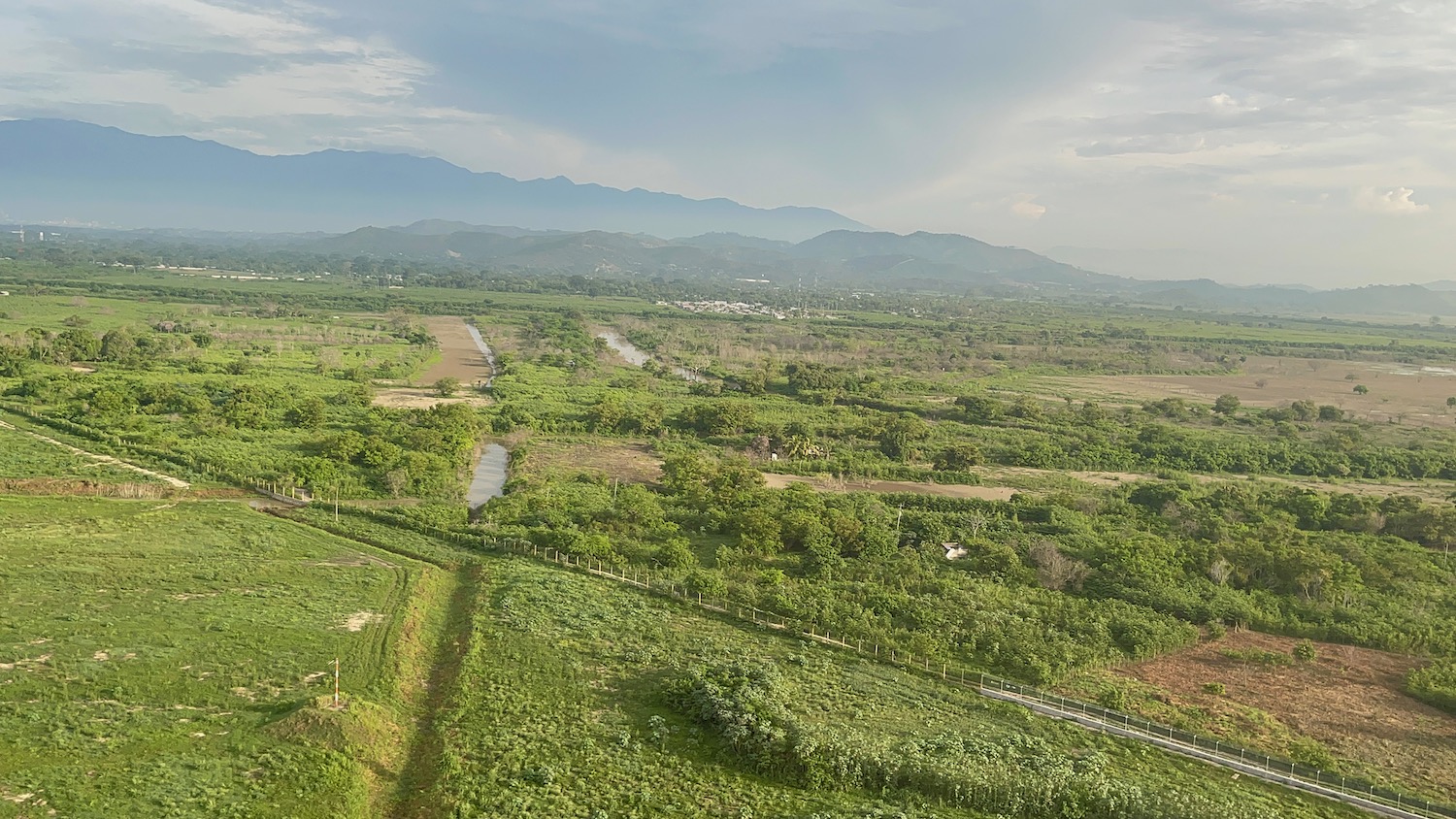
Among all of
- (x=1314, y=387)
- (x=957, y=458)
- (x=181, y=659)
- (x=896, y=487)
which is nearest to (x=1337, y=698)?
(x=896, y=487)

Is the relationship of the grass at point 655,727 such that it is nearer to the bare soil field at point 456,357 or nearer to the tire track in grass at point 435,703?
the tire track in grass at point 435,703

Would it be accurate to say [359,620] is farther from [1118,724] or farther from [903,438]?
[903,438]

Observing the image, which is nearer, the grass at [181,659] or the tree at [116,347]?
the grass at [181,659]

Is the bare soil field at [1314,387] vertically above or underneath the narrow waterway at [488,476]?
above

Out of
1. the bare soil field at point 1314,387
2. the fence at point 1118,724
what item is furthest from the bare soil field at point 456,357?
the bare soil field at point 1314,387

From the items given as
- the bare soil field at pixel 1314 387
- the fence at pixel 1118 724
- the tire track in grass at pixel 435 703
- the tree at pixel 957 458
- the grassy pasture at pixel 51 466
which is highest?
the bare soil field at pixel 1314 387

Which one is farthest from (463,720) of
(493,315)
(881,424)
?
(493,315)
